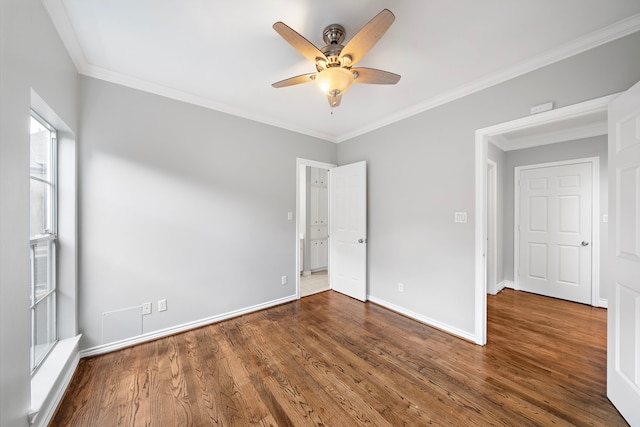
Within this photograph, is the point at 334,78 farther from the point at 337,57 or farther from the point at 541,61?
the point at 541,61

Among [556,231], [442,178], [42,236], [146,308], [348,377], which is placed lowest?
[348,377]

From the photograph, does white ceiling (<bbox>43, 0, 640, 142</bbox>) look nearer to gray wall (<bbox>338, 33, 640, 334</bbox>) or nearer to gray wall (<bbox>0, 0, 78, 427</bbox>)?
gray wall (<bbox>338, 33, 640, 334</bbox>)

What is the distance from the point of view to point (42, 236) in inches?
64.4

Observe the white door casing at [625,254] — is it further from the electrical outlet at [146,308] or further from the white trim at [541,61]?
the electrical outlet at [146,308]

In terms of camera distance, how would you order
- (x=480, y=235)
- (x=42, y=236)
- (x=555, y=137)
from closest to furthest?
(x=42, y=236) < (x=480, y=235) < (x=555, y=137)

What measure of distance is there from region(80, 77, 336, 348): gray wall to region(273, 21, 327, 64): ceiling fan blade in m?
1.62

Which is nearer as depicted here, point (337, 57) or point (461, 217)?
point (337, 57)

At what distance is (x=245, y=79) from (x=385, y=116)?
5.95ft

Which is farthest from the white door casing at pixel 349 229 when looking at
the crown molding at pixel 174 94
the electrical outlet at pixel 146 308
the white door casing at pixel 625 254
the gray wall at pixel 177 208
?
the electrical outlet at pixel 146 308

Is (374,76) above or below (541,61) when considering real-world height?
below

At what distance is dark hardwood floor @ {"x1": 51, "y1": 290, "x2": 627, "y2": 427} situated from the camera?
4.75 feet

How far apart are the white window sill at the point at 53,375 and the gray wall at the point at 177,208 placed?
0.22 meters

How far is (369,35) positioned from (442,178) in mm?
1749

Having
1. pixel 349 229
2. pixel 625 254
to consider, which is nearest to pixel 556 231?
pixel 625 254
